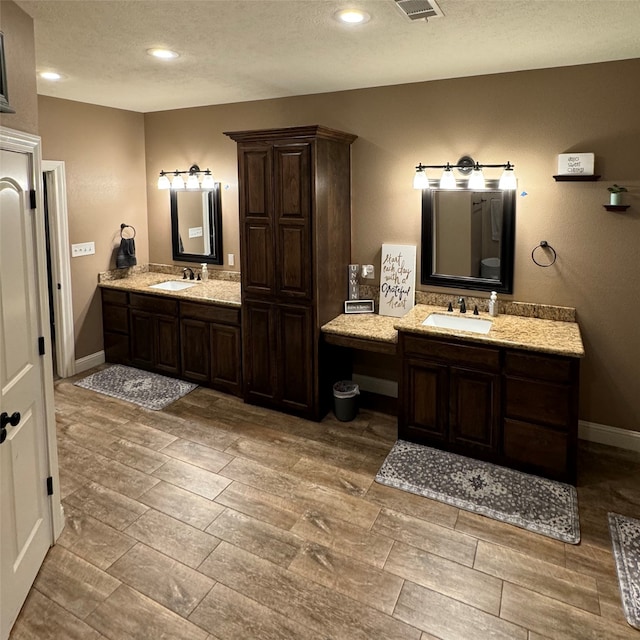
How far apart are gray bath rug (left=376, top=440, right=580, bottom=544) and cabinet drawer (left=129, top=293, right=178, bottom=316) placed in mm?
2414

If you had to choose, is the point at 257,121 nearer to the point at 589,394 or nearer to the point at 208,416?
the point at 208,416

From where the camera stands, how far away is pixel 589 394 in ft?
12.1

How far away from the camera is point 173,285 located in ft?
17.0

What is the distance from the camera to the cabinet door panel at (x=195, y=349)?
4.61 meters

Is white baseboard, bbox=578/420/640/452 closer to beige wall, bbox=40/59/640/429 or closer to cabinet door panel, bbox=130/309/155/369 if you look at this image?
beige wall, bbox=40/59/640/429

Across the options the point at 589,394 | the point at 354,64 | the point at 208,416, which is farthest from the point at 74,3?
the point at 589,394

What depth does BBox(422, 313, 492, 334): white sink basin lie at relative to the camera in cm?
370

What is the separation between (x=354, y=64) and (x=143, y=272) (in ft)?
10.9

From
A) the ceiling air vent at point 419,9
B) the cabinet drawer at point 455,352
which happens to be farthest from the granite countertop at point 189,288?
the ceiling air vent at point 419,9

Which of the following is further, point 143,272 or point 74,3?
point 143,272

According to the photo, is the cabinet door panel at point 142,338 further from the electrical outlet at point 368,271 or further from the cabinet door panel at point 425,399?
the cabinet door panel at point 425,399

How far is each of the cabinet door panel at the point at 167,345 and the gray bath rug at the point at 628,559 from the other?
11.9 ft

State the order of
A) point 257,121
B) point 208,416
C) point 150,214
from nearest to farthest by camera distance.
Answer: point 208,416, point 257,121, point 150,214

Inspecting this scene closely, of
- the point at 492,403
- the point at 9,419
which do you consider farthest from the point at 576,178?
the point at 9,419
